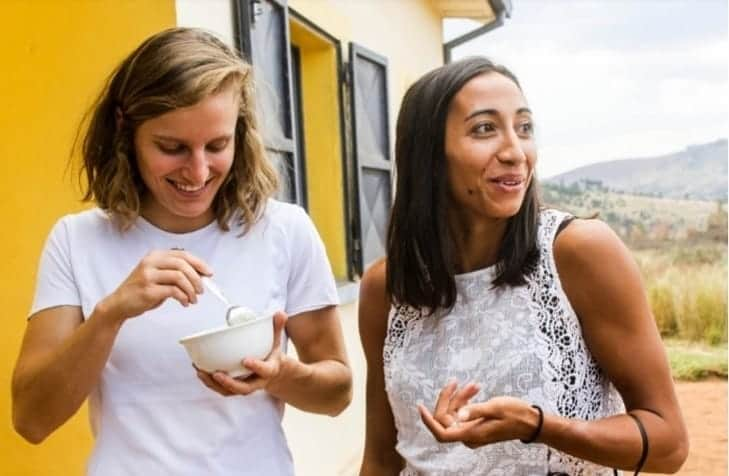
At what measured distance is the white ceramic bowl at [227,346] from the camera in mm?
1292

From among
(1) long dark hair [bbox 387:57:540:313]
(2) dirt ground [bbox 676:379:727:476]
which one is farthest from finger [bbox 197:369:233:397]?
(2) dirt ground [bbox 676:379:727:476]

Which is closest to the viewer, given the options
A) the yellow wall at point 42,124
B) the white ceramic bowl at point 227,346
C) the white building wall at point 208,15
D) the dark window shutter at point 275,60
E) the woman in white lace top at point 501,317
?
the white ceramic bowl at point 227,346

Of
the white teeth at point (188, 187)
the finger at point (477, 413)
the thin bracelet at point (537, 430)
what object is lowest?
the thin bracelet at point (537, 430)

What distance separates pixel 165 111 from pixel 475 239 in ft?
1.97

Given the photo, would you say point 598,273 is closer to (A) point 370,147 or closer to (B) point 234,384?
(B) point 234,384

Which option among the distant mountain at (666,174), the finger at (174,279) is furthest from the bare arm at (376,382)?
the distant mountain at (666,174)

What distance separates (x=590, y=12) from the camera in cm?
2108

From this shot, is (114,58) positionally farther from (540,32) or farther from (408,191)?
(540,32)

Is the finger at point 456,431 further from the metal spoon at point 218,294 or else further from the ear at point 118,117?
the ear at point 118,117

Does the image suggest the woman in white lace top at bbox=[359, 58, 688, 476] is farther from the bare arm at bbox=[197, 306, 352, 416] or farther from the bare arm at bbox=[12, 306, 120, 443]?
the bare arm at bbox=[12, 306, 120, 443]

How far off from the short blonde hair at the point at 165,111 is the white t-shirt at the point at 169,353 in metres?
0.05

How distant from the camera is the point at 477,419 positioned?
131cm

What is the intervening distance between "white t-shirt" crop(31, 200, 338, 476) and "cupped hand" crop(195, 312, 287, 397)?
111 millimetres

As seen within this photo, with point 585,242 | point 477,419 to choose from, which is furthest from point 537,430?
point 585,242
